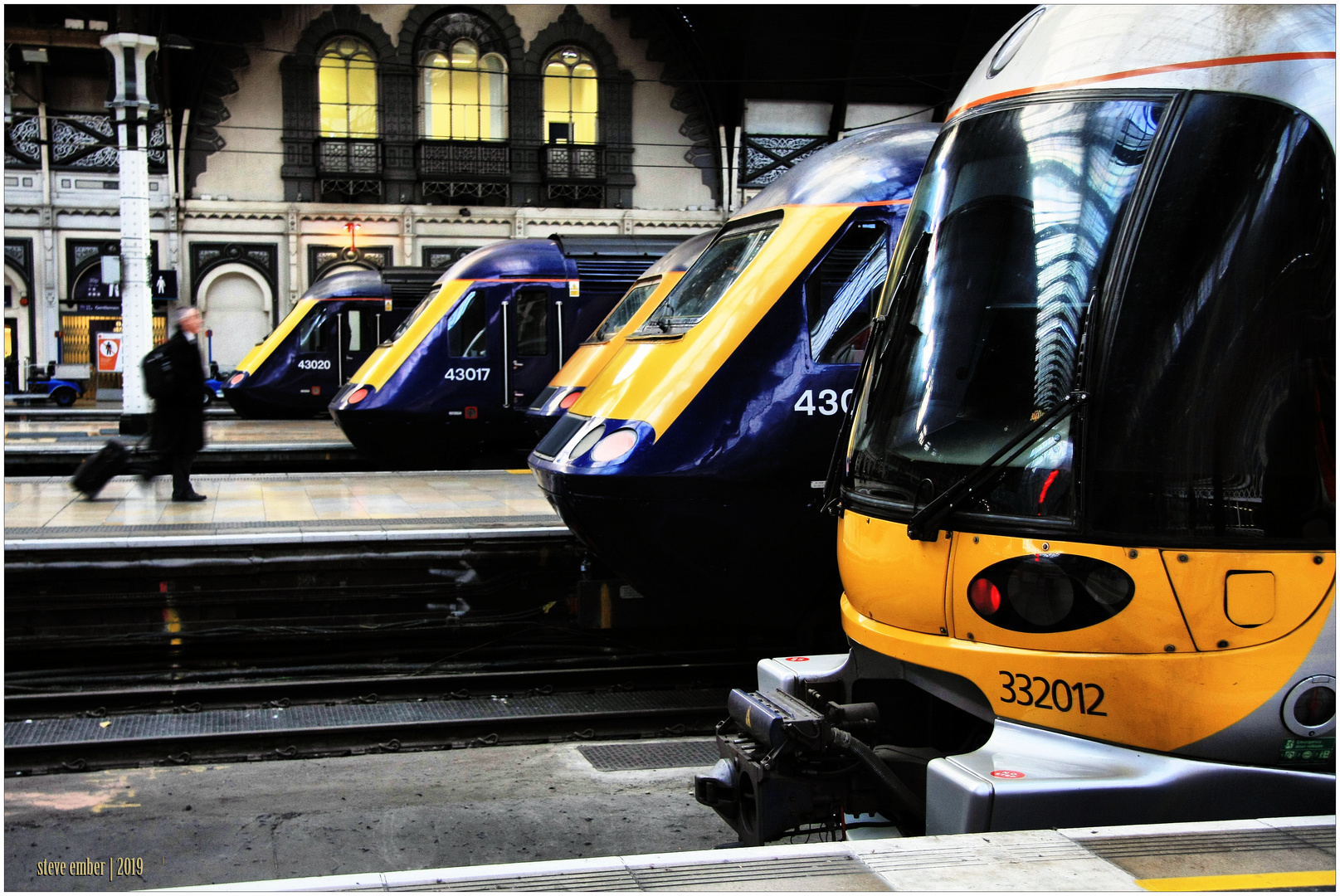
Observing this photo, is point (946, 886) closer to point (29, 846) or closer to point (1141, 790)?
point (1141, 790)

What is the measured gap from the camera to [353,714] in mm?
7418

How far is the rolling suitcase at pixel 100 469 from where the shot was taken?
11391 mm

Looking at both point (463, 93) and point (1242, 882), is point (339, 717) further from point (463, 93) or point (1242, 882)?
point (463, 93)

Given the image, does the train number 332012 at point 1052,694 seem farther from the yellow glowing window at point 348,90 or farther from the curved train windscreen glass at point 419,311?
the yellow glowing window at point 348,90

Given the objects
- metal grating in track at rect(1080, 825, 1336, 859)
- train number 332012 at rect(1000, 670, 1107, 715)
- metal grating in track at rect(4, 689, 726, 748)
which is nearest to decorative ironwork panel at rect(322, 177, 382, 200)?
metal grating in track at rect(4, 689, 726, 748)

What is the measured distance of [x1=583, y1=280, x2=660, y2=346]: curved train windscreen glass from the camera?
1354 cm

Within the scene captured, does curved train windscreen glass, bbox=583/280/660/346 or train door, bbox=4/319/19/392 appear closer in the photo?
curved train windscreen glass, bbox=583/280/660/346

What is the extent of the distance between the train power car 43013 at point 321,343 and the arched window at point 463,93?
1035 cm

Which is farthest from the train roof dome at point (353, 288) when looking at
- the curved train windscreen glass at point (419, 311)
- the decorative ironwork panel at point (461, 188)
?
the decorative ironwork panel at point (461, 188)

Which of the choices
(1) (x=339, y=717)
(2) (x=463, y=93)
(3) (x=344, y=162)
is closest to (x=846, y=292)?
(1) (x=339, y=717)

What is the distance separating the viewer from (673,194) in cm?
3325

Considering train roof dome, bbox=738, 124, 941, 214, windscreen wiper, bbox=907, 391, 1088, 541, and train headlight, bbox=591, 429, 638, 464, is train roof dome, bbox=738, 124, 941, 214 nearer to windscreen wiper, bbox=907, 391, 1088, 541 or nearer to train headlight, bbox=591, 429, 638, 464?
train headlight, bbox=591, 429, 638, 464

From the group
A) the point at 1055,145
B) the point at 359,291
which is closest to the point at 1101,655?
the point at 1055,145

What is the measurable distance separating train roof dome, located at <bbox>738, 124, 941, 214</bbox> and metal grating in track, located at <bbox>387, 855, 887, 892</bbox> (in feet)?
14.9
